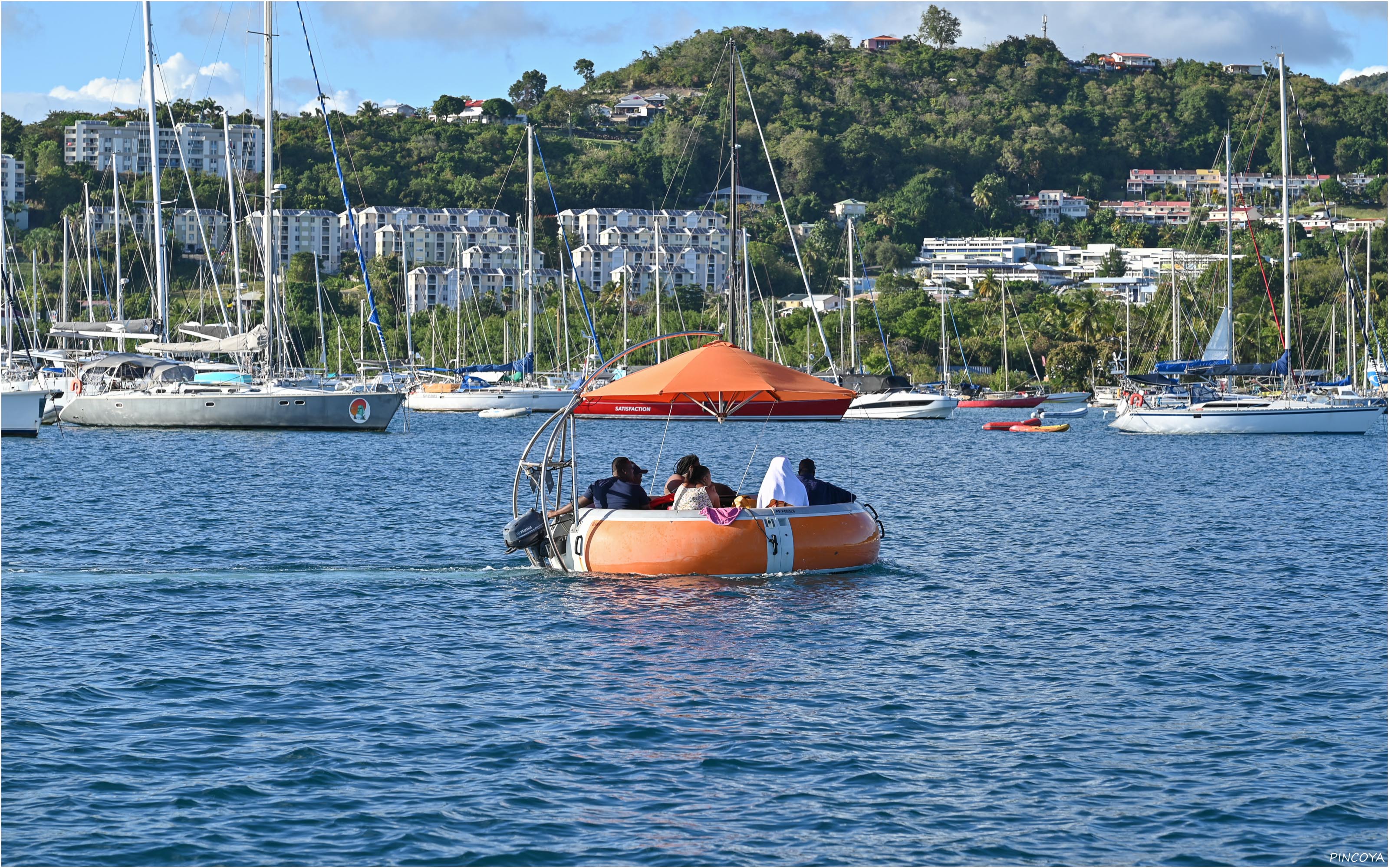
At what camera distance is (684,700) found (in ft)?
52.5

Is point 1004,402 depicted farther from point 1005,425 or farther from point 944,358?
point 1005,425

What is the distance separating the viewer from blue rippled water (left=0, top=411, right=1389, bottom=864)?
39.9 ft

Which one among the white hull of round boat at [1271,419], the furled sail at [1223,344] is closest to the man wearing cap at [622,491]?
the white hull of round boat at [1271,419]

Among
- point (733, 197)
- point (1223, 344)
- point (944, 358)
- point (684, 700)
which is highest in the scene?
point (733, 197)

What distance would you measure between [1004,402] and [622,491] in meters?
96.6

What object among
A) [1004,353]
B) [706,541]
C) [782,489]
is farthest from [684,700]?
[1004,353]

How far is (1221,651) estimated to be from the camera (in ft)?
61.3

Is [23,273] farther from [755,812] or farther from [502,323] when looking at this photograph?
[755,812]

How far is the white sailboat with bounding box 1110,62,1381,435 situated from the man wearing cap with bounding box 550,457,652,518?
47527 millimetres

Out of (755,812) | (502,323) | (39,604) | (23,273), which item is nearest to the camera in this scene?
(755,812)

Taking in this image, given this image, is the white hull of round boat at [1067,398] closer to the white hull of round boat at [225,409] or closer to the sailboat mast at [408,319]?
the sailboat mast at [408,319]

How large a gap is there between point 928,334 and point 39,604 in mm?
141032

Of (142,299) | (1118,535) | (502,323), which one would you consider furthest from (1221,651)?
(142,299)

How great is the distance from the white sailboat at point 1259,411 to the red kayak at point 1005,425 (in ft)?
30.7
